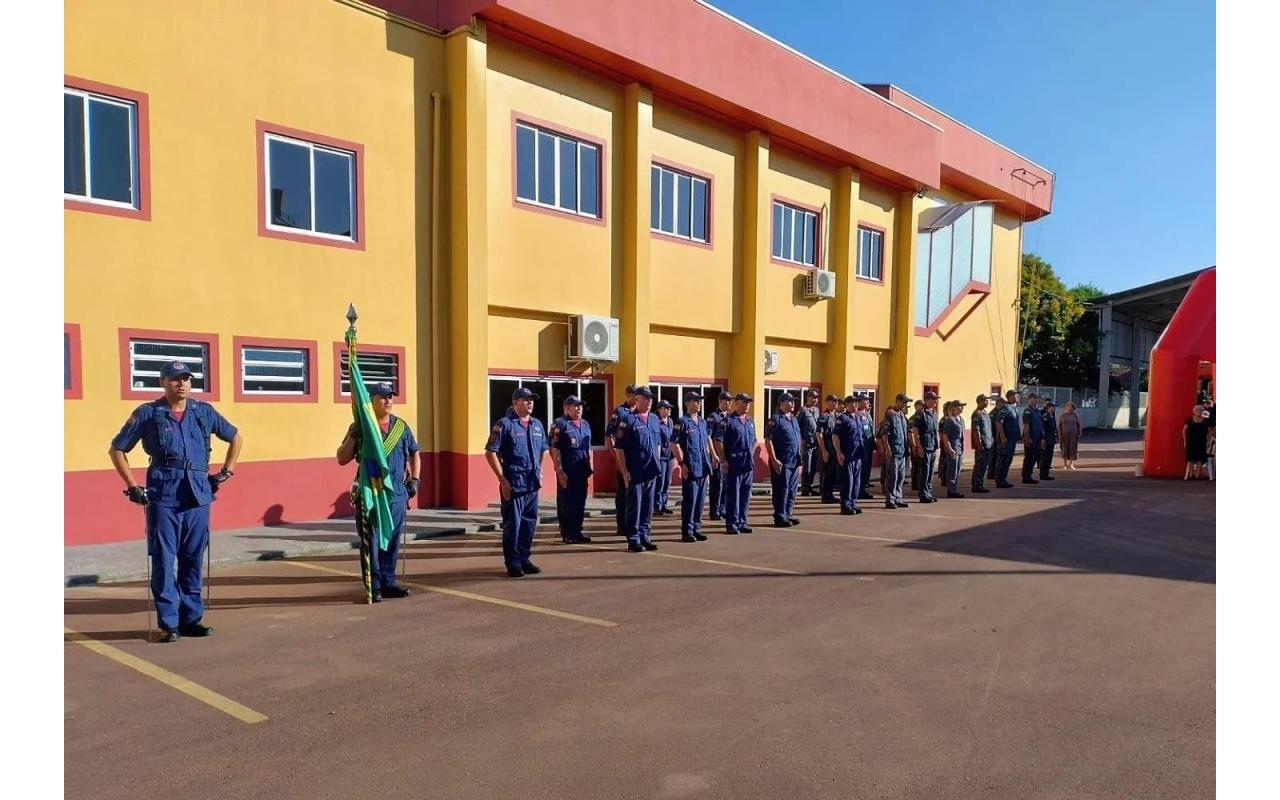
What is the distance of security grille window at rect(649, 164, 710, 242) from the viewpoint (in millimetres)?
16000

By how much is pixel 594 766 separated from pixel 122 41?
1029 centimetres

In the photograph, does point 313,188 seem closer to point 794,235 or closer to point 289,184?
point 289,184

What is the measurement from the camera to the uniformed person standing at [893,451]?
1370cm

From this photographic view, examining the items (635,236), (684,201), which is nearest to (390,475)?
(635,236)

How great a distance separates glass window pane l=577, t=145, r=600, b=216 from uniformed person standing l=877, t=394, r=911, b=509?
6351 millimetres

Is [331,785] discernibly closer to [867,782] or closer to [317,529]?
[867,782]

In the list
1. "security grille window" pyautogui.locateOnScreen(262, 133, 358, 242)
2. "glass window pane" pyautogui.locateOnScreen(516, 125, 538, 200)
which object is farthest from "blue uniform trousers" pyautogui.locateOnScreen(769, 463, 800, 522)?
"security grille window" pyautogui.locateOnScreen(262, 133, 358, 242)

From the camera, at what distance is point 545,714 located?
464cm

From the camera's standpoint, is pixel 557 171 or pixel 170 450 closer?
pixel 170 450

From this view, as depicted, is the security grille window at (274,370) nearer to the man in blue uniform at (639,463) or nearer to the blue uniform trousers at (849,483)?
the man in blue uniform at (639,463)

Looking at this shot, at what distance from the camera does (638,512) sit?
970 centimetres

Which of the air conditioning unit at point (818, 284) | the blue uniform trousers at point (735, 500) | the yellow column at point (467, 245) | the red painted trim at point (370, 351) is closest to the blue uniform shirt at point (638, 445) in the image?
the blue uniform trousers at point (735, 500)

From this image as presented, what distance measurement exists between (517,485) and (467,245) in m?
5.58

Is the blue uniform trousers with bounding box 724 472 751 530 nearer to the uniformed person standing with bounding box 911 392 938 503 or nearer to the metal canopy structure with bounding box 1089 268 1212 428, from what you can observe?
the uniformed person standing with bounding box 911 392 938 503
